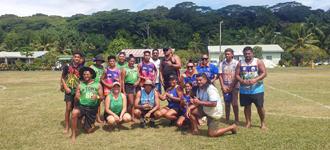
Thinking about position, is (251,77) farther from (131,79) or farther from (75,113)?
(75,113)

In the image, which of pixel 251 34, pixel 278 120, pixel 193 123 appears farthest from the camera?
pixel 251 34

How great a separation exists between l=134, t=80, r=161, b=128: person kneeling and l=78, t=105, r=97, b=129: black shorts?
1.01 m

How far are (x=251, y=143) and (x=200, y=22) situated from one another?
3965 inches

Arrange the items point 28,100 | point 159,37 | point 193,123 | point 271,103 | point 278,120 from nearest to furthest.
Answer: point 193,123, point 278,120, point 271,103, point 28,100, point 159,37

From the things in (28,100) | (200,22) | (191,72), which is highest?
(200,22)

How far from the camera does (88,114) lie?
27.3 ft

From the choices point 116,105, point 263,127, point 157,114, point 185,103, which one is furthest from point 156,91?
point 263,127

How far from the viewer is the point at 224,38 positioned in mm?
90812

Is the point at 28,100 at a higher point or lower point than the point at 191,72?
lower

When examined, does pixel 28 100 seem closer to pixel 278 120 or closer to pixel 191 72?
pixel 191 72

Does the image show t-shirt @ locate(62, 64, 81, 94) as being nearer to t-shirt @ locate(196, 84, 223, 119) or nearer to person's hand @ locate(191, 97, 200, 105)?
person's hand @ locate(191, 97, 200, 105)

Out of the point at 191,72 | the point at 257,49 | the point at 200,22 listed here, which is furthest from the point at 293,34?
the point at 191,72

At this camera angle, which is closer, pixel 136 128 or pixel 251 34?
pixel 136 128

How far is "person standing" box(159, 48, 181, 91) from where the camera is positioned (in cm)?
938
